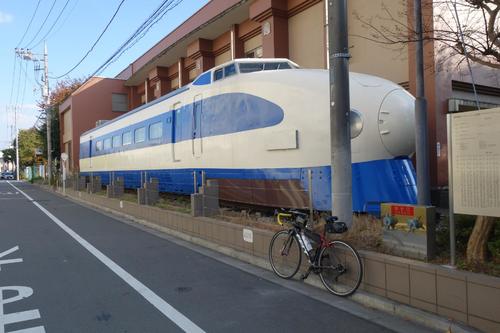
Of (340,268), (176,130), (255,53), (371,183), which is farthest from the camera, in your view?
(255,53)

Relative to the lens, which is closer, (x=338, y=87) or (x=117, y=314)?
(x=117, y=314)

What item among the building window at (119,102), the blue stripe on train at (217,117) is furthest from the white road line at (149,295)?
the building window at (119,102)

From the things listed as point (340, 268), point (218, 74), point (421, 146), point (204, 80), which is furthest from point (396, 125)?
point (204, 80)

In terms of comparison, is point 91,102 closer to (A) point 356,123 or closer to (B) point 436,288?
(A) point 356,123

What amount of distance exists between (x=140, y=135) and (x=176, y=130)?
4324 mm

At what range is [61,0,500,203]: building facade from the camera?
11.9 m

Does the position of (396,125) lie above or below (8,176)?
above

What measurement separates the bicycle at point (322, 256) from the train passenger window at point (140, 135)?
10.8 m

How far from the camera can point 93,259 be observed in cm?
909

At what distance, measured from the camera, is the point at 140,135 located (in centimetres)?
1767

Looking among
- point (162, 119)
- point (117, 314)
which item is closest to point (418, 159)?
point (117, 314)

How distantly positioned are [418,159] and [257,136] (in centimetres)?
340

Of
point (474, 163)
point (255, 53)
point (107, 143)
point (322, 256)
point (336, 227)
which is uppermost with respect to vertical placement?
point (255, 53)

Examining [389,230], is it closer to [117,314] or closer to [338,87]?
[338,87]
